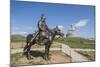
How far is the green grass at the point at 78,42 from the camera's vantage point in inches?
130

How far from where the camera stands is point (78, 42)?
3408 millimetres

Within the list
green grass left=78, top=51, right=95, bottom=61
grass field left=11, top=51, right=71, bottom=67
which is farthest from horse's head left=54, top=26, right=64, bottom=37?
green grass left=78, top=51, right=95, bottom=61

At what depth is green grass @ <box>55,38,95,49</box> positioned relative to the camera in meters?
3.31

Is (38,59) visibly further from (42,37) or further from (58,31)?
(58,31)

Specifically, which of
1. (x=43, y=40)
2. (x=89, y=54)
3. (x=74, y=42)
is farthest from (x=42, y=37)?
(x=89, y=54)

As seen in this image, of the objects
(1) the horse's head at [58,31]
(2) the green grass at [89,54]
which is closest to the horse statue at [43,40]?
(1) the horse's head at [58,31]

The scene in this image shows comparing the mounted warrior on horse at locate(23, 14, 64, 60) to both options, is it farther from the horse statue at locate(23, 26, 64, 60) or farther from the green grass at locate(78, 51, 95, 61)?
the green grass at locate(78, 51, 95, 61)

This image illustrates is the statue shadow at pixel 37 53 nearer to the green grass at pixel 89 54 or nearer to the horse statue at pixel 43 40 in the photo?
the horse statue at pixel 43 40

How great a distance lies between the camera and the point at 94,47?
3.52 metres

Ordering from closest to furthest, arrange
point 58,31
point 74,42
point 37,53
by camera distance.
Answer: point 37,53 → point 58,31 → point 74,42
